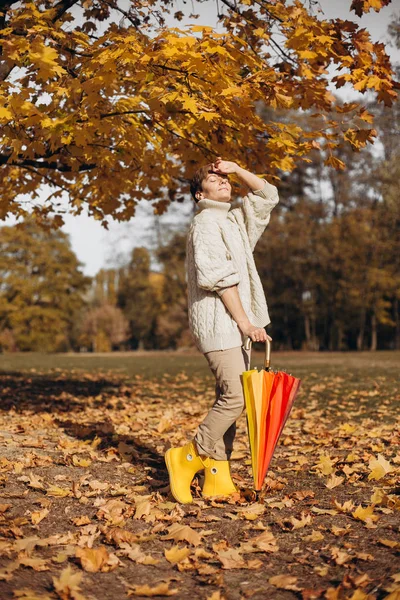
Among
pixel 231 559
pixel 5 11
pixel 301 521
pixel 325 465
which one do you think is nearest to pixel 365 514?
pixel 301 521

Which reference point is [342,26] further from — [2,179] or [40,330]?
[40,330]

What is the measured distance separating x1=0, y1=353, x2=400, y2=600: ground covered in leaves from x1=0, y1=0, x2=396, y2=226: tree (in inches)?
105

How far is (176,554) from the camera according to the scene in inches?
114

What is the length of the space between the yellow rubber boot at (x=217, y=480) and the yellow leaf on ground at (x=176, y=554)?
0.90 metres

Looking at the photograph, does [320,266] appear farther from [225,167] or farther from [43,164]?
[225,167]

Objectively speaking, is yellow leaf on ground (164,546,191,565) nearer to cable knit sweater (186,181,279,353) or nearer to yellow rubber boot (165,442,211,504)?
yellow rubber boot (165,442,211,504)

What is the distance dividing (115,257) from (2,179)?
34.6 m

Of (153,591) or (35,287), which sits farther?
(35,287)

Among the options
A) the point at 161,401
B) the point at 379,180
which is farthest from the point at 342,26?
the point at 379,180

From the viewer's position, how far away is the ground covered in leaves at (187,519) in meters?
2.59

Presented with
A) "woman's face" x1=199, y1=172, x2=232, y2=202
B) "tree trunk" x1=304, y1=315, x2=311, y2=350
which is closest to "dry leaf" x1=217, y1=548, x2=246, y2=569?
"woman's face" x1=199, y1=172, x2=232, y2=202

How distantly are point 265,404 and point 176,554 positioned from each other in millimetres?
1008

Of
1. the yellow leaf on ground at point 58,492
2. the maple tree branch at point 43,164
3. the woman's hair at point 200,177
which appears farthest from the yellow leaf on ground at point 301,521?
the maple tree branch at point 43,164

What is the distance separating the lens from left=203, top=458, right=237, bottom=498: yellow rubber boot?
382cm
